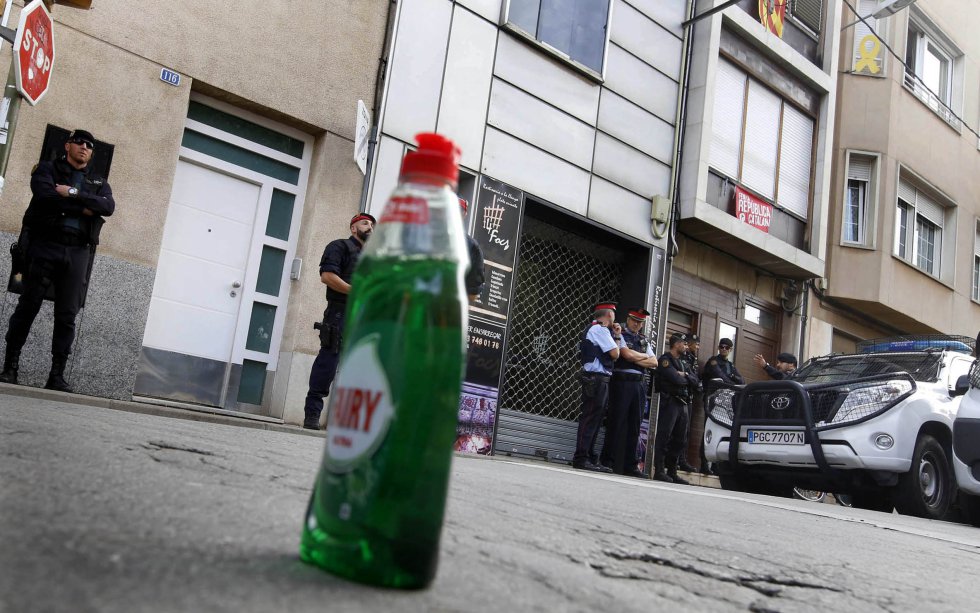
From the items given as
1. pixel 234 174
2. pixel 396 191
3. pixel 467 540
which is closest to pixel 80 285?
pixel 234 174

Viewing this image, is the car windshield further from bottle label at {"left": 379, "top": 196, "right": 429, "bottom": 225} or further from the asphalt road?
bottle label at {"left": 379, "top": 196, "right": 429, "bottom": 225}

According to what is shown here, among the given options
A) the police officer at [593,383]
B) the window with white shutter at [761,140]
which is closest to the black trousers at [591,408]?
the police officer at [593,383]

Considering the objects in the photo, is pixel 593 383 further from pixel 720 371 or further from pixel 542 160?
pixel 542 160

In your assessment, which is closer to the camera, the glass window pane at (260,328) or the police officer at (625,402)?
the glass window pane at (260,328)

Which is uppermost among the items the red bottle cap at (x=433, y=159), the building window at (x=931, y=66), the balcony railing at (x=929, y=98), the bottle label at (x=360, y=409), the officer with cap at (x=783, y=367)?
the building window at (x=931, y=66)

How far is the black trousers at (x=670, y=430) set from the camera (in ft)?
33.3

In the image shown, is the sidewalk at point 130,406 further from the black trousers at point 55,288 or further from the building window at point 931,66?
the building window at point 931,66

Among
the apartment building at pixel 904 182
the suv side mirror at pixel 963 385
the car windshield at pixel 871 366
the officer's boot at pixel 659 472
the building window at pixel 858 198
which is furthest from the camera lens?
the building window at pixel 858 198

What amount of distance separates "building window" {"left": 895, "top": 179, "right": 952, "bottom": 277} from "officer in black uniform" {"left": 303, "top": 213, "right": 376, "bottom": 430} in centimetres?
1296

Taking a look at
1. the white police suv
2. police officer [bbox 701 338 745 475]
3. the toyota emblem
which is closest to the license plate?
the white police suv

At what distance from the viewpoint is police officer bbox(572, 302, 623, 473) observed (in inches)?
358

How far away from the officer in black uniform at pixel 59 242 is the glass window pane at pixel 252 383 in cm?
222

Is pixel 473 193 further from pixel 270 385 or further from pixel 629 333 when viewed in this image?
pixel 270 385

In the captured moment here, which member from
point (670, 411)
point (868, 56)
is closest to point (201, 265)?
point (670, 411)
